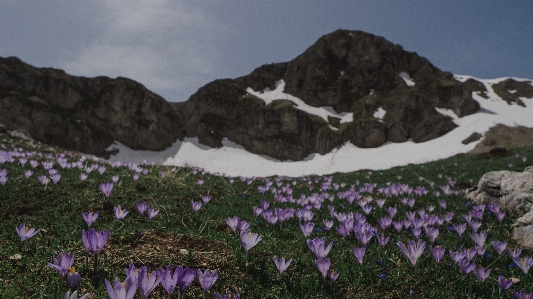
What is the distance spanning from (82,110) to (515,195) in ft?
313

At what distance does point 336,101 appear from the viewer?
Answer: 105m

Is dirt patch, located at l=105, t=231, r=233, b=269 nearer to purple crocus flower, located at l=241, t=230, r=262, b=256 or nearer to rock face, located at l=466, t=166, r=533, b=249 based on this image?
purple crocus flower, located at l=241, t=230, r=262, b=256

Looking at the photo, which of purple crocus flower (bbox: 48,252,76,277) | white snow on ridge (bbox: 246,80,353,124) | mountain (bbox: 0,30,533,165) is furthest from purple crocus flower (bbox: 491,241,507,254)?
white snow on ridge (bbox: 246,80,353,124)

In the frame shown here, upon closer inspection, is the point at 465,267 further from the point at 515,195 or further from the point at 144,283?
the point at 515,195

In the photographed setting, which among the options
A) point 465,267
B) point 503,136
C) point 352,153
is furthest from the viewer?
point 352,153

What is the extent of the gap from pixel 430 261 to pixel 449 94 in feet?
340

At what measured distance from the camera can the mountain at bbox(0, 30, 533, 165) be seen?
7569 cm

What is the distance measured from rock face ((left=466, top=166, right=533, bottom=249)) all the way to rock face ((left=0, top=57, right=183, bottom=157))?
84979 mm

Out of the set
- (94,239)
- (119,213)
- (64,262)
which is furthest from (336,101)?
(64,262)

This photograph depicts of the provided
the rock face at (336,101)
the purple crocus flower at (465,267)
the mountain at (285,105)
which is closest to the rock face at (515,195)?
the purple crocus flower at (465,267)

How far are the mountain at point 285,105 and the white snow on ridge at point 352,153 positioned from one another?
162 cm

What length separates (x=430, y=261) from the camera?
313 cm

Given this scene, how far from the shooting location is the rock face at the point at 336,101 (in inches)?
3327

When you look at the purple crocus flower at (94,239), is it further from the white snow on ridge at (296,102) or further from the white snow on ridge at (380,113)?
the white snow on ridge at (296,102)
